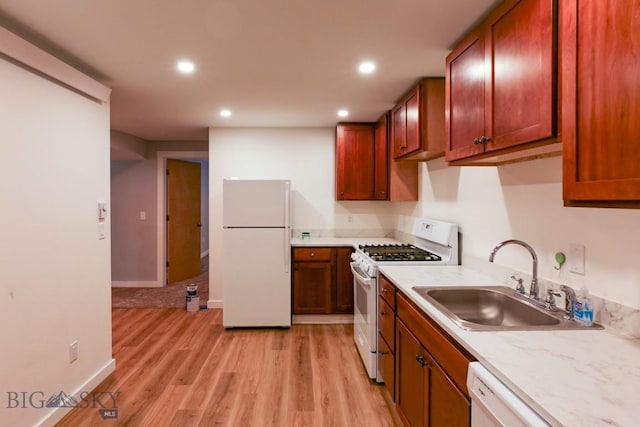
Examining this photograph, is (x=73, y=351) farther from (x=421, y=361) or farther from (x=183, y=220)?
(x=183, y=220)

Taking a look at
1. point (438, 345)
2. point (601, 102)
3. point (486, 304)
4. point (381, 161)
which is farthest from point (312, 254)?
point (601, 102)

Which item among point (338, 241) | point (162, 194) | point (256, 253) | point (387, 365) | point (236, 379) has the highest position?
point (162, 194)

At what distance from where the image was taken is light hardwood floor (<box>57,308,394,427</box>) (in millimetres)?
2184

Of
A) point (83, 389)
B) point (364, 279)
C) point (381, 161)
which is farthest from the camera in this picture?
point (381, 161)

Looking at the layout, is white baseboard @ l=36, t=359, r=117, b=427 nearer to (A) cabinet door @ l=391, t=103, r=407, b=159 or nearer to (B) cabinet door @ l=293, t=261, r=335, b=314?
(B) cabinet door @ l=293, t=261, r=335, b=314

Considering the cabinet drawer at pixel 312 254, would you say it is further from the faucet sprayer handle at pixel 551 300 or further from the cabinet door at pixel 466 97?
the faucet sprayer handle at pixel 551 300

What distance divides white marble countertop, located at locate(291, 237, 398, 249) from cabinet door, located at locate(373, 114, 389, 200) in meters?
0.52

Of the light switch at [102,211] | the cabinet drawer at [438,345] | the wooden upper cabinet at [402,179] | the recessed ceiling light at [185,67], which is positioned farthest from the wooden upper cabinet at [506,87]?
the light switch at [102,211]

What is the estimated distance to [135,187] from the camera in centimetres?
529

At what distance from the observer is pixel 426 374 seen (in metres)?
1.56

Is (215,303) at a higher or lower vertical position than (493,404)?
lower

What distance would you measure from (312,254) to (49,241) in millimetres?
2303

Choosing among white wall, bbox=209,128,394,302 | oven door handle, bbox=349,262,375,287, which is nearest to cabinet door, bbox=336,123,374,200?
white wall, bbox=209,128,394,302

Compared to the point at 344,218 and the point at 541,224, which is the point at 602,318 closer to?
the point at 541,224
